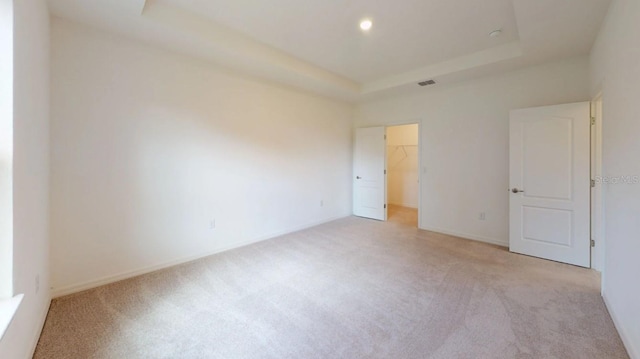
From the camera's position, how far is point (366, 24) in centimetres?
279

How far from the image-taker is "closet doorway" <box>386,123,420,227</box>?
678 centimetres

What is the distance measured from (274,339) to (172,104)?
109 inches

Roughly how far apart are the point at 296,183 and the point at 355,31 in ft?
8.48

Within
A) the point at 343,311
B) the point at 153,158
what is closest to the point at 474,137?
the point at 343,311

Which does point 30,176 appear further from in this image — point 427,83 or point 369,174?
point 369,174

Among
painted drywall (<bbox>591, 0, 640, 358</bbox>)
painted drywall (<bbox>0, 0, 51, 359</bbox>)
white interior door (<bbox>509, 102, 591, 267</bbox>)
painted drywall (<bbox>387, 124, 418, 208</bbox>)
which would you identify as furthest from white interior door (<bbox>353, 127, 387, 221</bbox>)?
painted drywall (<bbox>0, 0, 51, 359</bbox>)

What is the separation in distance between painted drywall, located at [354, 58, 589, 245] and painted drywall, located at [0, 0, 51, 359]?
479 cm

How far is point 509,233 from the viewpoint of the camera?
3662 millimetres

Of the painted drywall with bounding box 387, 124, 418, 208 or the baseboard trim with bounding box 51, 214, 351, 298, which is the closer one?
the baseboard trim with bounding box 51, 214, 351, 298

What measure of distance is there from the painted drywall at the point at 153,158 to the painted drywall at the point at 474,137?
2.46m

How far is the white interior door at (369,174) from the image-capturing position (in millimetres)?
5340

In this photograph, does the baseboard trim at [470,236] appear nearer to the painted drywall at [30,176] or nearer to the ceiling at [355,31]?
the ceiling at [355,31]

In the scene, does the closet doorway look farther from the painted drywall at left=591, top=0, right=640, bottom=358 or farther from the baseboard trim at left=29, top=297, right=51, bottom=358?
the baseboard trim at left=29, top=297, right=51, bottom=358

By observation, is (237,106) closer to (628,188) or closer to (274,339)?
(274,339)
